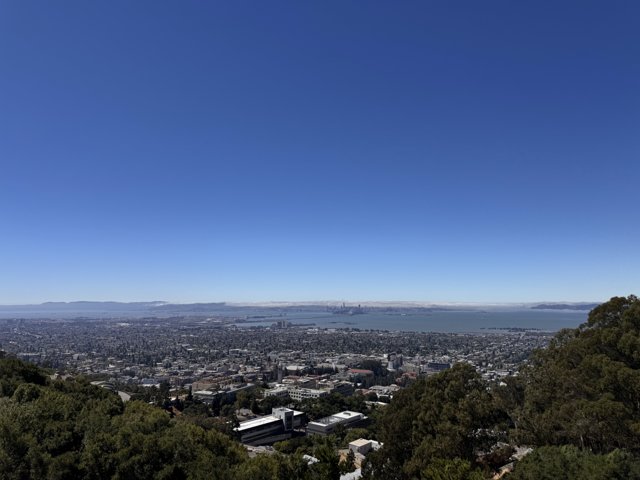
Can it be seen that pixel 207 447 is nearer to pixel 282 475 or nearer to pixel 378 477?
pixel 282 475

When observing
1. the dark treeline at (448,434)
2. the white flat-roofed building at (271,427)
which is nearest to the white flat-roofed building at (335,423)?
the white flat-roofed building at (271,427)

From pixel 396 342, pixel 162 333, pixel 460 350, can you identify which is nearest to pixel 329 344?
pixel 396 342

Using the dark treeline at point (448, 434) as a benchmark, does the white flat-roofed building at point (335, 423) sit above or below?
below

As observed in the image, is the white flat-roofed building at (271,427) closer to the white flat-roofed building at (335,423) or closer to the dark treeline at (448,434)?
the white flat-roofed building at (335,423)

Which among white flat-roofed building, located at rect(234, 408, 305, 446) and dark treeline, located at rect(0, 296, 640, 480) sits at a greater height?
dark treeline, located at rect(0, 296, 640, 480)

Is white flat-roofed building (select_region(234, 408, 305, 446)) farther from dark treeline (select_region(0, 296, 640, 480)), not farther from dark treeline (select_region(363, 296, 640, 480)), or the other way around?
dark treeline (select_region(363, 296, 640, 480))

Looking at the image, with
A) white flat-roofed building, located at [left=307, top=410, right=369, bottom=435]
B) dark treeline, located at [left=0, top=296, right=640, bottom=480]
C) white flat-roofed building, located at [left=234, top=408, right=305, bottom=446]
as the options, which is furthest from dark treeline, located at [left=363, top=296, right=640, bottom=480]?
white flat-roofed building, located at [left=234, top=408, right=305, bottom=446]

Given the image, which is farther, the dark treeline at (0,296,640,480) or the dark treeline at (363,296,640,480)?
the dark treeline at (0,296,640,480)

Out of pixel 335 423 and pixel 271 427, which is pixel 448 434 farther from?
pixel 271 427
